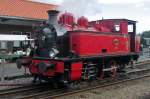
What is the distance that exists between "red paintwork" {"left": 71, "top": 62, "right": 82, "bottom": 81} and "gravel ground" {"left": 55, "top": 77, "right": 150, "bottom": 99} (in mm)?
718

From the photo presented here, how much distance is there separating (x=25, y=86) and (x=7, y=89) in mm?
921

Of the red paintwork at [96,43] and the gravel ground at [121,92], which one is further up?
the red paintwork at [96,43]

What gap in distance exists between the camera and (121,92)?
40.8 feet

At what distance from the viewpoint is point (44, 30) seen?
43.5 feet

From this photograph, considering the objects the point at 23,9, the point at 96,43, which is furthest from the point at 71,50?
the point at 23,9

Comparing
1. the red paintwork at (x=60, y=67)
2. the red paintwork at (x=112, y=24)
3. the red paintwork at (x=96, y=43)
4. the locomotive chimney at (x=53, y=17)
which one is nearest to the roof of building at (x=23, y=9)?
the red paintwork at (x=112, y=24)

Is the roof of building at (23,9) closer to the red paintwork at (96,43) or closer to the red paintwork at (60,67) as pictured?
the red paintwork at (96,43)

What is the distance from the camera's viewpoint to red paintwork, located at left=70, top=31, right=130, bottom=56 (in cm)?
1315

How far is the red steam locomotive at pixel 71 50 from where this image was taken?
1252 cm

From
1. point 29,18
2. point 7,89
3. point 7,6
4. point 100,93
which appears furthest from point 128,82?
point 7,6

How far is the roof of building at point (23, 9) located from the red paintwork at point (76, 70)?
14048 millimetres

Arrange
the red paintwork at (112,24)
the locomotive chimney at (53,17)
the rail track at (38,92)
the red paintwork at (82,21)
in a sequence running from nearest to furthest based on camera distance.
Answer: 1. the rail track at (38,92)
2. the locomotive chimney at (53,17)
3. the red paintwork at (82,21)
4. the red paintwork at (112,24)

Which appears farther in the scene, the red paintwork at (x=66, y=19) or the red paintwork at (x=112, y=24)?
the red paintwork at (x=112, y=24)

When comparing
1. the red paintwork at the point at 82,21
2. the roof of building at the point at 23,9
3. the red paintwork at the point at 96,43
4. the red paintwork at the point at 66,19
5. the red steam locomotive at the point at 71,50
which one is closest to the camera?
the red steam locomotive at the point at 71,50
